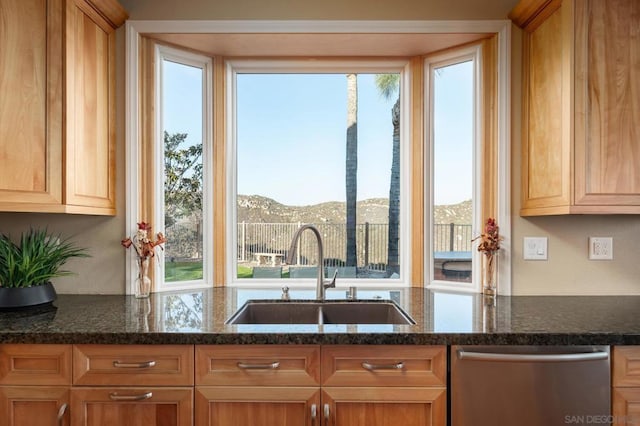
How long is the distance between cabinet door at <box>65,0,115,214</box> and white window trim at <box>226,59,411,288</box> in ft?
1.96

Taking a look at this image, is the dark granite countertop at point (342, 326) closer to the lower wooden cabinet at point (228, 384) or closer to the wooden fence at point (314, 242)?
the lower wooden cabinet at point (228, 384)

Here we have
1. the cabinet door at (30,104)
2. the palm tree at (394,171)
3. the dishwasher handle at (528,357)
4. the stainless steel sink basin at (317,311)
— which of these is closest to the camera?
the dishwasher handle at (528,357)

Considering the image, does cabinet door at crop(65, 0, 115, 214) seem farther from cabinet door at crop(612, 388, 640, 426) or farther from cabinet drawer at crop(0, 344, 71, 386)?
cabinet door at crop(612, 388, 640, 426)

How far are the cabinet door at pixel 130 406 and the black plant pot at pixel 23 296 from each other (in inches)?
21.7

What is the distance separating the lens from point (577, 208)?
1492 mm

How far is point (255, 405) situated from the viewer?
50.0 inches

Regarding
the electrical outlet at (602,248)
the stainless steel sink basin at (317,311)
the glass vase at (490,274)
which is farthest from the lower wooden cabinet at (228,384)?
the electrical outlet at (602,248)

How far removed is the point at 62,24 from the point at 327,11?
1206 millimetres

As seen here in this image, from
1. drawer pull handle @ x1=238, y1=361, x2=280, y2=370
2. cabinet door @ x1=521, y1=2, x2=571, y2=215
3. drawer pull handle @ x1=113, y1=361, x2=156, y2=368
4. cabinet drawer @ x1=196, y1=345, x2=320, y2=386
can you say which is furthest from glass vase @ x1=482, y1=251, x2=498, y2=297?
drawer pull handle @ x1=113, y1=361, x2=156, y2=368

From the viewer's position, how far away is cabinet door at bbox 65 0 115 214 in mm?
1561

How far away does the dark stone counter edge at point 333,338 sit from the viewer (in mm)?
1244

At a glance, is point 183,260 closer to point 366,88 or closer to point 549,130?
point 366,88

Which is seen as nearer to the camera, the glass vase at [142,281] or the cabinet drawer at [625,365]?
the cabinet drawer at [625,365]

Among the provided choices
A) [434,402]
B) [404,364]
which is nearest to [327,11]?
[404,364]
